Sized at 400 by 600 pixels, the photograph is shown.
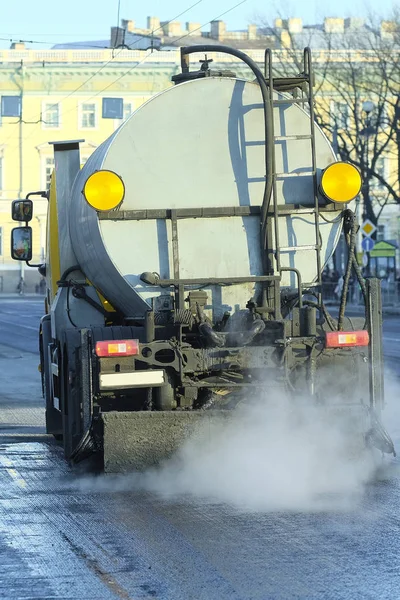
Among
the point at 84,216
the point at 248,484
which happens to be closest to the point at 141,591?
the point at 248,484

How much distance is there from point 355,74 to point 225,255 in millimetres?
35279

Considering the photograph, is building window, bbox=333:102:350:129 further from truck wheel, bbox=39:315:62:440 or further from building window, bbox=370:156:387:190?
truck wheel, bbox=39:315:62:440

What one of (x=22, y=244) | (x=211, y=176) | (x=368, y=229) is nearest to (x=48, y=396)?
(x=22, y=244)

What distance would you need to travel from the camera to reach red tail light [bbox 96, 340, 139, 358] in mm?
8797

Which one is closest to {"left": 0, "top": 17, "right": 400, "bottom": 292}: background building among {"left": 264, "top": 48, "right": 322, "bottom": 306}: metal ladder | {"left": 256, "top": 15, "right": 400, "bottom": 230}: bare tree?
{"left": 256, "top": 15, "right": 400, "bottom": 230}: bare tree

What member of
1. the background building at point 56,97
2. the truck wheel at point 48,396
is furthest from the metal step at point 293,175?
the background building at point 56,97

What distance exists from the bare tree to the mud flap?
106 ft

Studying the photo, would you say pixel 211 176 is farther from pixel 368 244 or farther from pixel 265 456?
pixel 368 244

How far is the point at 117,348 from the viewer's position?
881 cm

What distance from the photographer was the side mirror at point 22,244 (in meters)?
12.9

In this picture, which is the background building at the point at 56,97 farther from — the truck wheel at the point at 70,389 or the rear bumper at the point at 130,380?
the rear bumper at the point at 130,380

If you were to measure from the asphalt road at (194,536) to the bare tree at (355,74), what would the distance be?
32232mm

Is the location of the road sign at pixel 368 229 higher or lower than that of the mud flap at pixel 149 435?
higher

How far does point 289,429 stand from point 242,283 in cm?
115
